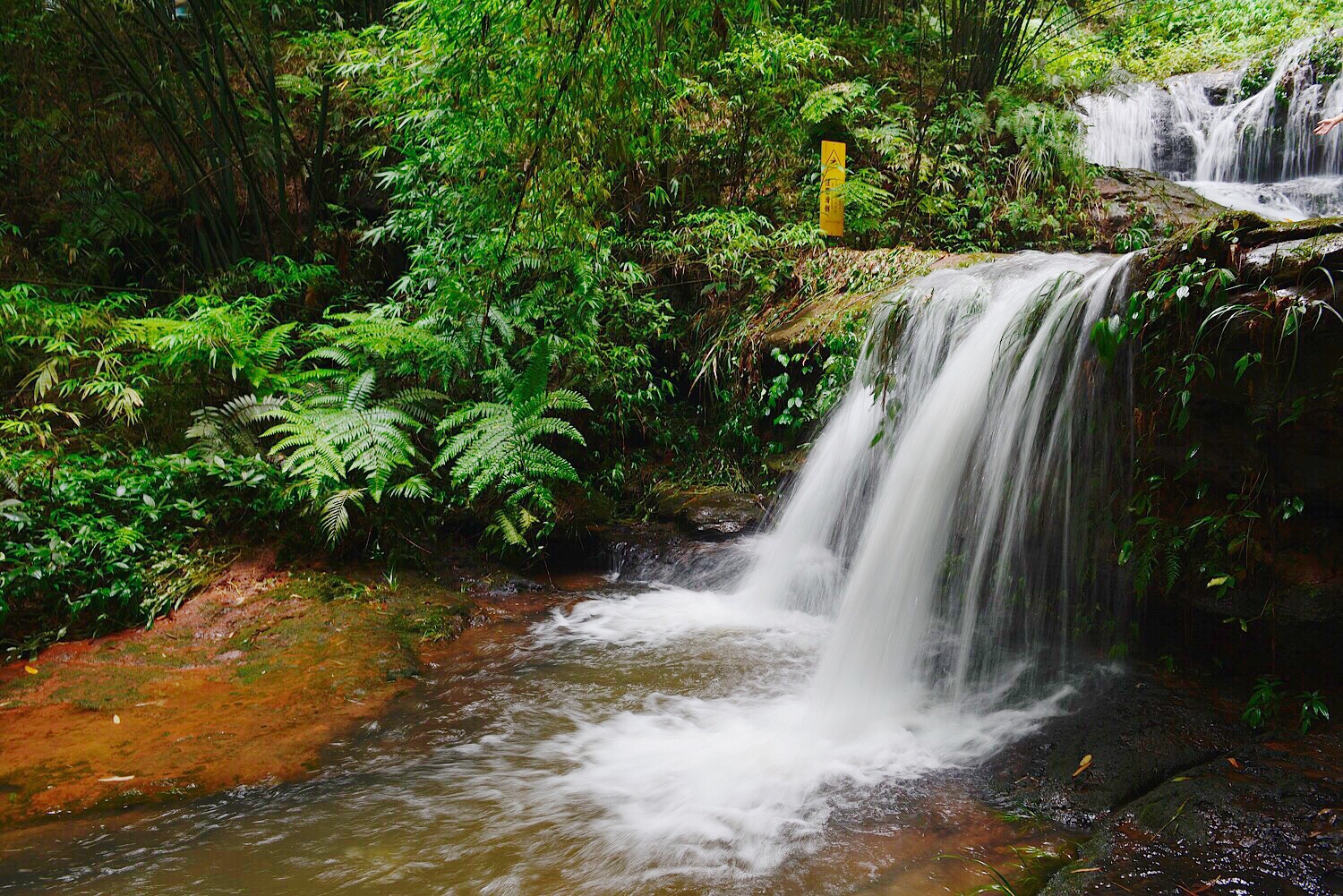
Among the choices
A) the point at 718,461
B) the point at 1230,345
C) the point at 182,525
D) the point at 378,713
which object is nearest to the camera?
the point at 1230,345

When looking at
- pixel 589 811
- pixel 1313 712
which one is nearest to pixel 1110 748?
pixel 1313 712

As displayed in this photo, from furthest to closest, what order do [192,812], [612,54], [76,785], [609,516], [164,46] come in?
[164,46] → [609,516] → [612,54] → [76,785] → [192,812]

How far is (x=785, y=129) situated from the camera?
658cm

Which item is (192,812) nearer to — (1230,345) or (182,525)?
(182,525)

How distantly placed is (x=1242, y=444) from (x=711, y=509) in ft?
10.6

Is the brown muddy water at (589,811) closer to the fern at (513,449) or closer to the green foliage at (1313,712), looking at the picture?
the green foliage at (1313,712)

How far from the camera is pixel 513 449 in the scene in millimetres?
4684

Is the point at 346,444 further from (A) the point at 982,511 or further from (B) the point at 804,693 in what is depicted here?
(A) the point at 982,511

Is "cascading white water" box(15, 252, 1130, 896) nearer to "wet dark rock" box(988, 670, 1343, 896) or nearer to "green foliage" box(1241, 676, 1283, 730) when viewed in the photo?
"wet dark rock" box(988, 670, 1343, 896)

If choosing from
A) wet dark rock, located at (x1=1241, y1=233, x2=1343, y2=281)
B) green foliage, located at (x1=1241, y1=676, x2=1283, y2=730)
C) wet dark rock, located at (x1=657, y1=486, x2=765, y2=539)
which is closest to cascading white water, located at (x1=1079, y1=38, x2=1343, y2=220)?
wet dark rock, located at (x1=1241, y1=233, x2=1343, y2=281)

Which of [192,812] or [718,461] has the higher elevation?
[718,461]

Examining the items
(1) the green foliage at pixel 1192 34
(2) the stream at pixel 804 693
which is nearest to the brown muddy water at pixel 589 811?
(2) the stream at pixel 804 693

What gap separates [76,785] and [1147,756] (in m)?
3.61

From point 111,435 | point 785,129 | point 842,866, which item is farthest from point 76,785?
point 785,129
